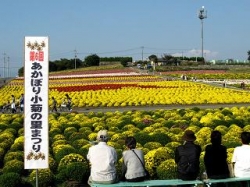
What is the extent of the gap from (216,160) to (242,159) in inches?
17.3

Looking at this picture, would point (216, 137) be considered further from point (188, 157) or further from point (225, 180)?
point (225, 180)

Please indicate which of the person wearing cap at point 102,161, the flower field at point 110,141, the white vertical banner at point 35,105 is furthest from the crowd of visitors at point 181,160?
the flower field at point 110,141

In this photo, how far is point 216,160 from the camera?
788 centimetres

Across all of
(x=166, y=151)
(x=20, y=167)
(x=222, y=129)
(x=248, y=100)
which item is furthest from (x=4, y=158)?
(x=248, y=100)

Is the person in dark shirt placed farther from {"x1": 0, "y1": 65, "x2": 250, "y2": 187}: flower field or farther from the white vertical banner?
the white vertical banner

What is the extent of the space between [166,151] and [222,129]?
4368 mm

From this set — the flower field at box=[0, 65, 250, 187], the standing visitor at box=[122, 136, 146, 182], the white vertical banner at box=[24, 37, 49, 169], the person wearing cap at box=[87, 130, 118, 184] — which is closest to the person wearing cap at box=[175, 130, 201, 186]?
the standing visitor at box=[122, 136, 146, 182]

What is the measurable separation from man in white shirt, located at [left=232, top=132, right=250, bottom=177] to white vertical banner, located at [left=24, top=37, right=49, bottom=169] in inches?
→ 122

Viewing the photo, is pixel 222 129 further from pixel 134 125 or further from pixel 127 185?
pixel 127 185

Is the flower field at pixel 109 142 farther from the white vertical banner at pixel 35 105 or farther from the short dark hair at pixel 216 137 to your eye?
the short dark hair at pixel 216 137

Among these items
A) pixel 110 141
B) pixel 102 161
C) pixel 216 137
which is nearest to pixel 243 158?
pixel 216 137

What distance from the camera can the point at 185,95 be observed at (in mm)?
33781

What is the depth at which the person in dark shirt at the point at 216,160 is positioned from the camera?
25.8 ft

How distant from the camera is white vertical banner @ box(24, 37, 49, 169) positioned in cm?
815
